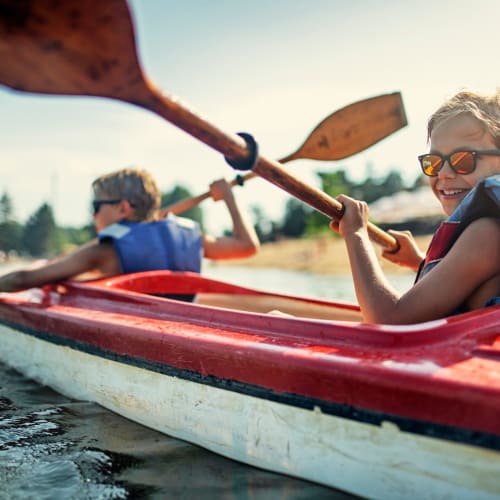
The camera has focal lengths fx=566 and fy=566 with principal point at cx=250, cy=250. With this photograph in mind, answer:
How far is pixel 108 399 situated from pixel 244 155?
128cm

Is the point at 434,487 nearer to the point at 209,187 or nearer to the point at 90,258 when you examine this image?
the point at 90,258

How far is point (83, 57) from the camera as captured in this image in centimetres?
145

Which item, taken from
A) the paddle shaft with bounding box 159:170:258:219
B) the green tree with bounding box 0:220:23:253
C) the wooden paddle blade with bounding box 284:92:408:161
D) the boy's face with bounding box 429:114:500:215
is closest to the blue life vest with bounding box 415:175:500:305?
the boy's face with bounding box 429:114:500:215

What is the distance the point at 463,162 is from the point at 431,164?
125mm

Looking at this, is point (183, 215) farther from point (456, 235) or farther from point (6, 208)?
point (456, 235)

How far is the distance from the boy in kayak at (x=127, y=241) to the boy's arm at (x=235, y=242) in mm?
102

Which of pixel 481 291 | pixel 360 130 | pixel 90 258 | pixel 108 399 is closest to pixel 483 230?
pixel 481 291

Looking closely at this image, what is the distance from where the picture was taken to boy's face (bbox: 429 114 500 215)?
1802mm

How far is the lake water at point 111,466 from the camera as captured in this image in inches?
64.7

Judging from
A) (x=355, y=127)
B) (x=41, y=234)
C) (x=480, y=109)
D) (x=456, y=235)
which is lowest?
(x=41, y=234)

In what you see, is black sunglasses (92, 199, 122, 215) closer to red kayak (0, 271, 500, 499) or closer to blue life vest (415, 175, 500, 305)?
red kayak (0, 271, 500, 499)

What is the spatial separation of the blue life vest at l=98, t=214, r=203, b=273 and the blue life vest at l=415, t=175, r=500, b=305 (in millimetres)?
1864

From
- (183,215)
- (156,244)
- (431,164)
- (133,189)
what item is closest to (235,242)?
(156,244)

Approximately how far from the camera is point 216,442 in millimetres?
1875
